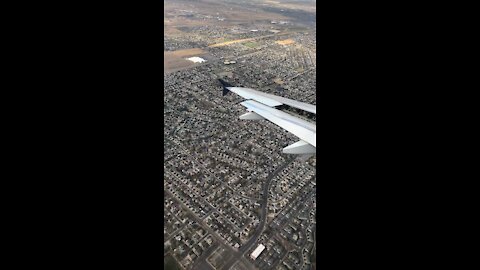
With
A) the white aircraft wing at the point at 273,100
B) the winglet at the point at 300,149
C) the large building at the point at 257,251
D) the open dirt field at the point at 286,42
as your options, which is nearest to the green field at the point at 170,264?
the large building at the point at 257,251

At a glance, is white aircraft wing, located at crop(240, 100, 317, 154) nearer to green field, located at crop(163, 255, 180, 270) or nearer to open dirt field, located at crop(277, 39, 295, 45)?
green field, located at crop(163, 255, 180, 270)

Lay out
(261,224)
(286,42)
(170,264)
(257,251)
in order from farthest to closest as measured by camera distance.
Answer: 1. (286,42)
2. (261,224)
3. (257,251)
4. (170,264)

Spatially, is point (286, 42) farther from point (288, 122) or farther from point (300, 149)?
point (300, 149)

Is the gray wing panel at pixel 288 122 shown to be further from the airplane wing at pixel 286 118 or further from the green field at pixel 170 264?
the green field at pixel 170 264

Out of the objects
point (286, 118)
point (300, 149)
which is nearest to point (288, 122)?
point (286, 118)
